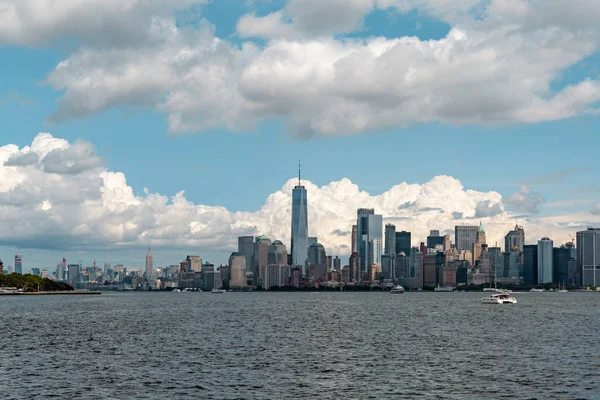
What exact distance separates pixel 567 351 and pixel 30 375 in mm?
71280

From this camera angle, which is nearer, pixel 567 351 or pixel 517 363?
pixel 517 363

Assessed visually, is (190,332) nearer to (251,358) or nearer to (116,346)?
(116,346)

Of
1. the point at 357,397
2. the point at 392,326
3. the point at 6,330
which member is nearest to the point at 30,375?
Result: the point at 357,397

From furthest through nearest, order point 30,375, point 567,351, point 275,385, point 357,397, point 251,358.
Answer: point 567,351 < point 251,358 < point 30,375 < point 275,385 < point 357,397

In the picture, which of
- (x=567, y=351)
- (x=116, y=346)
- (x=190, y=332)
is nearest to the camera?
(x=567, y=351)

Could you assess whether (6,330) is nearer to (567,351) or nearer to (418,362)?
(418,362)

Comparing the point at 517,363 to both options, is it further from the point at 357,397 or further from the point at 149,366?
the point at 149,366

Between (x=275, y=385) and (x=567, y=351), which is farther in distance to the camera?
(x=567, y=351)

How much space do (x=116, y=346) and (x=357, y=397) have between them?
53725mm

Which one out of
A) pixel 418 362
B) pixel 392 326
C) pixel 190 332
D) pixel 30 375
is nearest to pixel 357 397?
pixel 418 362

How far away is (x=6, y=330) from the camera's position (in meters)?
144

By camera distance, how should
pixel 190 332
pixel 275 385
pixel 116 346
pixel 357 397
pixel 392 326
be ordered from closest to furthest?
pixel 357 397
pixel 275 385
pixel 116 346
pixel 190 332
pixel 392 326

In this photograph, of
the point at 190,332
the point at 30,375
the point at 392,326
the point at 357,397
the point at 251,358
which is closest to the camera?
the point at 357,397

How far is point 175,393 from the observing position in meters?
69.9
